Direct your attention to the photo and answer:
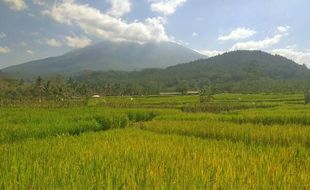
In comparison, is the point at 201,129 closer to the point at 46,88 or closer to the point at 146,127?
the point at 146,127

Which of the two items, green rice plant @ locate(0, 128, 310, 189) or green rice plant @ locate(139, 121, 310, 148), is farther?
green rice plant @ locate(139, 121, 310, 148)

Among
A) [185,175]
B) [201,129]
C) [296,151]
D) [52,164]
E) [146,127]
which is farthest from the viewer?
[146,127]

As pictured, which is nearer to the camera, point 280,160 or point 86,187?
point 86,187

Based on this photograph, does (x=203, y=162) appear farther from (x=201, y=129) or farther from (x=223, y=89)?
(x=223, y=89)

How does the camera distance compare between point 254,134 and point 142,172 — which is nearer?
point 142,172

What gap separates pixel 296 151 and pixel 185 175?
4.89 m

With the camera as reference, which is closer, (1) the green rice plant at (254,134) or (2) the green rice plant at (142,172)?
(2) the green rice plant at (142,172)

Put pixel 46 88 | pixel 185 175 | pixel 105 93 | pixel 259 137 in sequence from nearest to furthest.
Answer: pixel 185 175 → pixel 259 137 → pixel 46 88 → pixel 105 93

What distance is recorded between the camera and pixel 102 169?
6.05m

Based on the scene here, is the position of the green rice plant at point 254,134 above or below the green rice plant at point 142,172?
below

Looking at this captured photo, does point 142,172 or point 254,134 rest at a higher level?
point 142,172

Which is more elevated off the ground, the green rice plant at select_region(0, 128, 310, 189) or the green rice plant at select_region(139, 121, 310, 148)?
the green rice plant at select_region(0, 128, 310, 189)

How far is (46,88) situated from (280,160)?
79852 millimetres

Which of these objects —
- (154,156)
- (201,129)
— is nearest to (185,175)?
(154,156)
